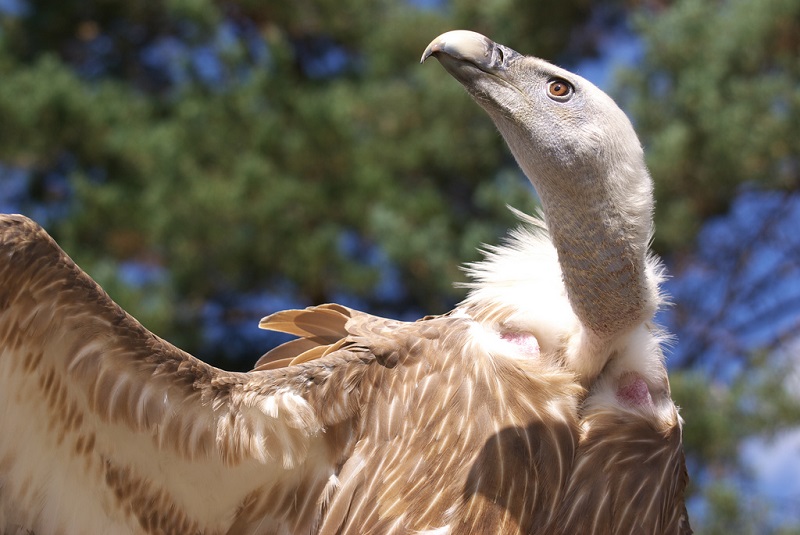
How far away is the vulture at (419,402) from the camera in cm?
302

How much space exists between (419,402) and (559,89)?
101cm

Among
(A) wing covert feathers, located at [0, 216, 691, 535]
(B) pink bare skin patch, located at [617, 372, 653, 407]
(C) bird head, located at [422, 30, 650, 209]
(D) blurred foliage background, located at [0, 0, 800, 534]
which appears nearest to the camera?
(C) bird head, located at [422, 30, 650, 209]

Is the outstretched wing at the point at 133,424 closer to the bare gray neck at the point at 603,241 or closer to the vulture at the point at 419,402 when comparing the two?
the vulture at the point at 419,402

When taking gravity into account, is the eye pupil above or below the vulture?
above

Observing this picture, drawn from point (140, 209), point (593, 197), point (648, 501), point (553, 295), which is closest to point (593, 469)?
point (648, 501)

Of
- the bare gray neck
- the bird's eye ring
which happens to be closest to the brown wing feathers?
the bare gray neck

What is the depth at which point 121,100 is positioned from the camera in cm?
1020

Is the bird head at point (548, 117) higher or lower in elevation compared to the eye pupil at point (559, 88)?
lower

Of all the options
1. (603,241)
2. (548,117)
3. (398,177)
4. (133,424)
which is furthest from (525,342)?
(398,177)

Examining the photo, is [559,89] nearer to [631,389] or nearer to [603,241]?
[603,241]

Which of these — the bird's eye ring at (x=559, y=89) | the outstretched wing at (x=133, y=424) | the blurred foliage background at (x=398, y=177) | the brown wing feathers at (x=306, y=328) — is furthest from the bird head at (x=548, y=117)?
the blurred foliage background at (x=398, y=177)

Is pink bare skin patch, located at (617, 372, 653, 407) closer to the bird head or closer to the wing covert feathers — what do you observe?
the wing covert feathers

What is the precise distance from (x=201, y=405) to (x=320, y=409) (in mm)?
353

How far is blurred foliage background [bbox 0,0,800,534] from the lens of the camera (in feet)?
28.1
